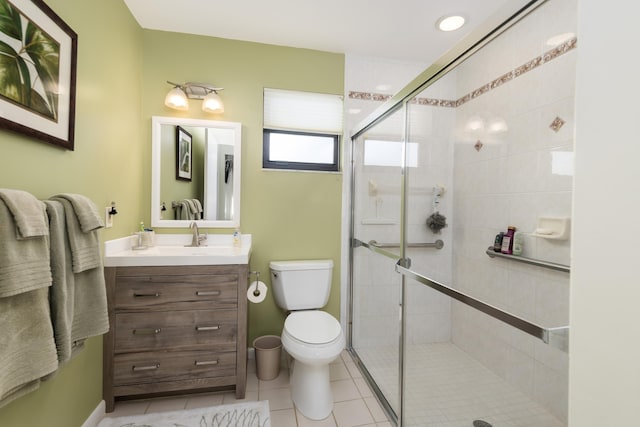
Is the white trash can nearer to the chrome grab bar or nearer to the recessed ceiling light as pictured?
the chrome grab bar

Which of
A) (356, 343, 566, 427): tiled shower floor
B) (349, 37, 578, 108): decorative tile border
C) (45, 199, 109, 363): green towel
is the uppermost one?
(349, 37, 578, 108): decorative tile border

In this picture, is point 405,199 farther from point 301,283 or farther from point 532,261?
point 301,283

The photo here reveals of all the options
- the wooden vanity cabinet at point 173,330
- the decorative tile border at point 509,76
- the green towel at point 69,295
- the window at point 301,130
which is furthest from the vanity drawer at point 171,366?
the decorative tile border at point 509,76

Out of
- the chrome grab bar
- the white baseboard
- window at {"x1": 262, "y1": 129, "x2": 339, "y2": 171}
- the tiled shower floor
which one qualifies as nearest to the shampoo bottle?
the chrome grab bar

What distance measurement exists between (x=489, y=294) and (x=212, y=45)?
7.88ft

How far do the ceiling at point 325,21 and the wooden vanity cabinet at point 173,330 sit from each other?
5.30 feet

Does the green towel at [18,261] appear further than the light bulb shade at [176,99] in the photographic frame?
No

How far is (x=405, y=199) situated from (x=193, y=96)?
1663mm

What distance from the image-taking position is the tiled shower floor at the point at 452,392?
1.39 meters

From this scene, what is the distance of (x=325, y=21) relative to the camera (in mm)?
1878

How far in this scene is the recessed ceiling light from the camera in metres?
1.83

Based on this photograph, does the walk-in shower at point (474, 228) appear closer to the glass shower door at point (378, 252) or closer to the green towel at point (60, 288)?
the glass shower door at point (378, 252)

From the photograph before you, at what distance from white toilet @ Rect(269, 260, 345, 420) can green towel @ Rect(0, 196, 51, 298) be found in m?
1.14

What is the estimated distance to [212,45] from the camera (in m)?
2.10
